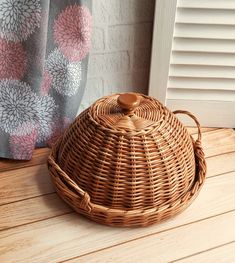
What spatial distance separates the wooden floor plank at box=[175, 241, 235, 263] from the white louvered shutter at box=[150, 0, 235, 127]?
43cm

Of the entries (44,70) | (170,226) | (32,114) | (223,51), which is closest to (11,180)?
(32,114)

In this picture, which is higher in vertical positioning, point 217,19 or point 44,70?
point 217,19

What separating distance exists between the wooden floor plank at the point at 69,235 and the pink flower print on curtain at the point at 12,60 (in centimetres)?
35

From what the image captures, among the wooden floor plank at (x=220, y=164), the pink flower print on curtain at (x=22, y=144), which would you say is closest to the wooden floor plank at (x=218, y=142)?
the wooden floor plank at (x=220, y=164)

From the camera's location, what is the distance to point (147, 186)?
0.85 m

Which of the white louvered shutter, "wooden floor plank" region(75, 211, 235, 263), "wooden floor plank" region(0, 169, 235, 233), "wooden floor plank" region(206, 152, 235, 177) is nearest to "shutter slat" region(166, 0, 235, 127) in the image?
the white louvered shutter

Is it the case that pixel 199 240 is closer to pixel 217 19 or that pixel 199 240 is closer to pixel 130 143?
pixel 130 143

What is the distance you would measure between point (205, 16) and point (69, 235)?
60 centimetres

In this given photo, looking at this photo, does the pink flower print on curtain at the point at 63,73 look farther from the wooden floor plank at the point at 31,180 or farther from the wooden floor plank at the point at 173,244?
the wooden floor plank at the point at 173,244

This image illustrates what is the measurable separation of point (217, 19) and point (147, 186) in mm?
454

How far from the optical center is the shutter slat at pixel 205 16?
1.01 metres

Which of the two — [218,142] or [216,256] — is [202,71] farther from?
Result: [216,256]

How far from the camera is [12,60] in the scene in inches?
38.4

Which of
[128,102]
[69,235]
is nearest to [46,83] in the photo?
[128,102]
